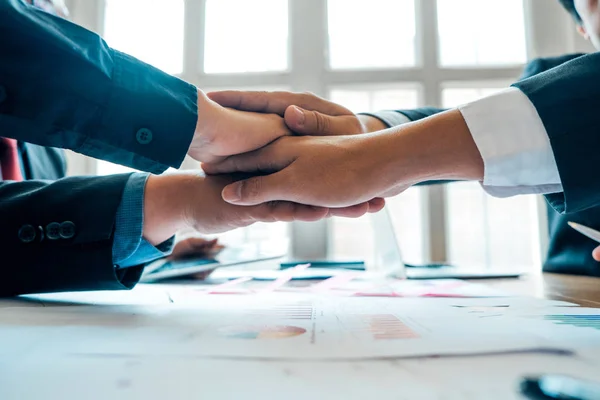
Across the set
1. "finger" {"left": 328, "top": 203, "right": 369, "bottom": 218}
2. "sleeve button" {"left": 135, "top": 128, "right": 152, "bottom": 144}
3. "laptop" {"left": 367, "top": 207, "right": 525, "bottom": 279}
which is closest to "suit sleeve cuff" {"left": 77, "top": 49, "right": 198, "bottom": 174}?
"sleeve button" {"left": 135, "top": 128, "right": 152, "bottom": 144}

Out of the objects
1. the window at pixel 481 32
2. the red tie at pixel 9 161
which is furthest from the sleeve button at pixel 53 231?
the window at pixel 481 32

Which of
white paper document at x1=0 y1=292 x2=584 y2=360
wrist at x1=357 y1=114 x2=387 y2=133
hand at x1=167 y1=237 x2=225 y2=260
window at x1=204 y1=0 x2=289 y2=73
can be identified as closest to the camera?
white paper document at x1=0 y1=292 x2=584 y2=360

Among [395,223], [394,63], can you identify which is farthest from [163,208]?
[394,63]

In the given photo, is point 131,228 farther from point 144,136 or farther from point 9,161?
point 9,161

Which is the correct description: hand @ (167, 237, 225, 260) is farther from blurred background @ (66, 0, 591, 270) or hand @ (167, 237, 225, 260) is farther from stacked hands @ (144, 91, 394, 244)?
blurred background @ (66, 0, 591, 270)

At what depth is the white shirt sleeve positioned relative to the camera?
16.9 inches

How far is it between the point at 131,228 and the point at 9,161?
0.38 m

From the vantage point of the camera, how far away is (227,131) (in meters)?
0.60

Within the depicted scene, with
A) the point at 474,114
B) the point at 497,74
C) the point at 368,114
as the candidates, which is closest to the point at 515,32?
the point at 497,74

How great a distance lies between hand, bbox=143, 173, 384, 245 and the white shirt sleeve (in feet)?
0.71

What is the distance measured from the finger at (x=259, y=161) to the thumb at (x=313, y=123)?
49mm

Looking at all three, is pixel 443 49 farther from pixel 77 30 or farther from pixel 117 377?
pixel 117 377

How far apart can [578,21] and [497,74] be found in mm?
861

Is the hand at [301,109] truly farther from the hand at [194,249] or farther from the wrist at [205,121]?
the hand at [194,249]
